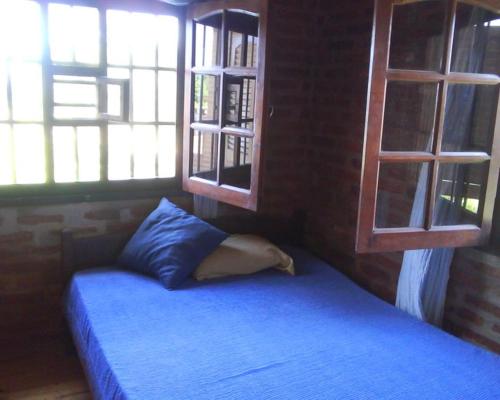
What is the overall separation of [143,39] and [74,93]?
20.7 inches

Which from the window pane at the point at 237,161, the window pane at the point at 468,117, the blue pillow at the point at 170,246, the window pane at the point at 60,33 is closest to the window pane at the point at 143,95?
the window pane at the point at 60,33

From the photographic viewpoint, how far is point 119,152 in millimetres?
3221

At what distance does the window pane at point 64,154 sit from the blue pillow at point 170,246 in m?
0.52

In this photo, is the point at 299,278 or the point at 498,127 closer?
the point at 498,127

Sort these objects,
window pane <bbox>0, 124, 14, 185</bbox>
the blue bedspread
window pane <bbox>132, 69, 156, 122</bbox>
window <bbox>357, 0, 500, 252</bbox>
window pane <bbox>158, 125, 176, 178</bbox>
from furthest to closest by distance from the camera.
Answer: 1. window pane <bbox>158, 125, 176, 178</bbox>
2. window pane <bbox>132, 69, 156, 122</bbox>
3. window pane <bbox>0, 124, 14, 185</bbox>
4. window <bbox>357, 0, 500, 252</bbox>
5. the blue bedspread

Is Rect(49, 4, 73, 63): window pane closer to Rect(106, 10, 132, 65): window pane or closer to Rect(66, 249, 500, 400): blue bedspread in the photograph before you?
Rect(106, 10, 132, 65): window pane

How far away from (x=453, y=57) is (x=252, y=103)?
47.7 inches

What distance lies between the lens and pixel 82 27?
299cm

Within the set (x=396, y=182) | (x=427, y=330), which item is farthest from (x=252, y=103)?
(x=427, y=330)

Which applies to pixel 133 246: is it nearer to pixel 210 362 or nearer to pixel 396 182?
pixel 210 362

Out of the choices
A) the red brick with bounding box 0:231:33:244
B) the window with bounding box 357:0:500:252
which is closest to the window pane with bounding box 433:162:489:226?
the window with bounding box 357:0:500:252

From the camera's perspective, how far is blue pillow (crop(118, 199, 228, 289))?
281 cm

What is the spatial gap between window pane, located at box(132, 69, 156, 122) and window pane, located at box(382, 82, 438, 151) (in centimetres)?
141

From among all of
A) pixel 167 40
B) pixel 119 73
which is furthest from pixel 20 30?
pixel 167 40
